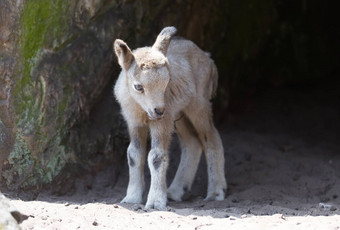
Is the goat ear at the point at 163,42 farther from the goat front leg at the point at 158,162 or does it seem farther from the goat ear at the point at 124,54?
the goat front leg at the point at 158,162

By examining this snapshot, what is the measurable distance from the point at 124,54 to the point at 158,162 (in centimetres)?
151

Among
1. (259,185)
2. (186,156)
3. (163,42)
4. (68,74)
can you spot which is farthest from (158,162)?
(259,185)

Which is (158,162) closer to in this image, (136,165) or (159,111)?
(136,165)

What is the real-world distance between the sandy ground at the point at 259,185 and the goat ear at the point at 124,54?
6.15 ft

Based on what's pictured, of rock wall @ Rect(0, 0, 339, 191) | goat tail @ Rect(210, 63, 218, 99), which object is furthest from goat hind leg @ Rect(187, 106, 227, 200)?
rock wall @ Rect(0, 0, 339, 191)

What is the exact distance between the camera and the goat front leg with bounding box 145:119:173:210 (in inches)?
347

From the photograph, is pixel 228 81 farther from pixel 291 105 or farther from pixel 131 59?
pixel 131 59

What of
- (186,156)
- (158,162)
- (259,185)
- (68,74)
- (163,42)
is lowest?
(259,185)

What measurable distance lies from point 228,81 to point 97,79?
14.1ft

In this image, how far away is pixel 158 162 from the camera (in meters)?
8.98

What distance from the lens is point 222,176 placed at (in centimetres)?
1033

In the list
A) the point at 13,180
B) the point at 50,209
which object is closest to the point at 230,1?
the point at 13,180

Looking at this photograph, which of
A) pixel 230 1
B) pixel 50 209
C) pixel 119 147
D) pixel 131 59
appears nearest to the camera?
pixel 50 209

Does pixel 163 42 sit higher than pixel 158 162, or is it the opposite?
pixel 163 42
